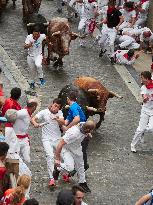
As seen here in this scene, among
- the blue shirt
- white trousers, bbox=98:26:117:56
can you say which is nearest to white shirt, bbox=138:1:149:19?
white trousers, bbox=98:26:117:56

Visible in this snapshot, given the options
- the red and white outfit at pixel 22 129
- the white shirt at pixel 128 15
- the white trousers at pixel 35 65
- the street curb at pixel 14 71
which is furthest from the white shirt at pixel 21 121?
the white shirt at pixel 128 15

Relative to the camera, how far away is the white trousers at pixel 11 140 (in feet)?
37.0

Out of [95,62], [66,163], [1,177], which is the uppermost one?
[1,177]

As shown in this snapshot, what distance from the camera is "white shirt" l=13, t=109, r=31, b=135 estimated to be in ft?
38.7

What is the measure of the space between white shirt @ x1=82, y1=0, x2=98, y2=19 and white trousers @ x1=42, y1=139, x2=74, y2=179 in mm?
9244

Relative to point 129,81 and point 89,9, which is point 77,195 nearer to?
point 129,81

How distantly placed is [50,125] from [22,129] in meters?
0.67

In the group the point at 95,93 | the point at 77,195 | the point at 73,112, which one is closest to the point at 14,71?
the point at 95,93

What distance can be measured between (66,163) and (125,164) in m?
2.35

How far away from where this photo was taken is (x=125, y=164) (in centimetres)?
1390

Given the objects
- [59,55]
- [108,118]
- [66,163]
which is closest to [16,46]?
[59,55]

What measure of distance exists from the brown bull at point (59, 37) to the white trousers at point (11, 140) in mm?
7031

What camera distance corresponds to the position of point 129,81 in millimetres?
18734

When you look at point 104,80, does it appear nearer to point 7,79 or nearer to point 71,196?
point 7,79
